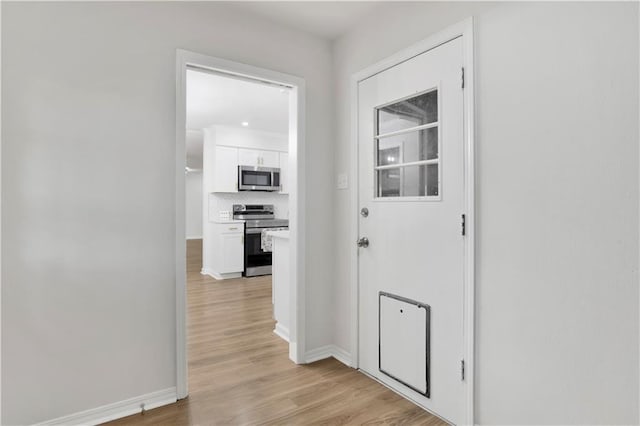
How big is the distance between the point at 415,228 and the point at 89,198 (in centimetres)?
192

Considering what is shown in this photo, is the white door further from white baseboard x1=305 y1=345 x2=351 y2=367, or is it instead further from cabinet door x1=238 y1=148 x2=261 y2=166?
cabinet door x1=238 y1=148 x2=261 y2=166

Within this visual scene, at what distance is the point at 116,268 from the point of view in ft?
6.28

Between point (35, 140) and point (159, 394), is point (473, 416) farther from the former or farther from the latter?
point (35, 140)

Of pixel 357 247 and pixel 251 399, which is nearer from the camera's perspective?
pixel 251 399

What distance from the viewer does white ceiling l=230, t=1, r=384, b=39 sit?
2250 mm

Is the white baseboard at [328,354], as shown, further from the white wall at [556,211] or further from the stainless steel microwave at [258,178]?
the stainless steel microwave at [258,178]

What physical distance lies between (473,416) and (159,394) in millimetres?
1832

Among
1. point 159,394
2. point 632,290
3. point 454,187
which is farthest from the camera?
point 159,394

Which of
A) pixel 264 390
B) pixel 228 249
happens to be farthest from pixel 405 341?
pixel 228 249

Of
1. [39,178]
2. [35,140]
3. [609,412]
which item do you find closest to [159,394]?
[39,178]

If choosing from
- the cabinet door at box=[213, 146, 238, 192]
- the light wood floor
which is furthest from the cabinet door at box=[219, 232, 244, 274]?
the light wood floor

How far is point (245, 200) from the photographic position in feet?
21.0

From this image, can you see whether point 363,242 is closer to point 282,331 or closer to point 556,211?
point 556,211

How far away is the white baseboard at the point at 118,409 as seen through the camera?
1.79m
